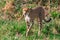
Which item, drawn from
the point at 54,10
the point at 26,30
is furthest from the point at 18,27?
the point at 54,10

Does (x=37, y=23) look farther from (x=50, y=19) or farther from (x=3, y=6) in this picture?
(x=3, y=6)

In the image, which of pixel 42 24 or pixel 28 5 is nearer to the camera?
pixel 42 24

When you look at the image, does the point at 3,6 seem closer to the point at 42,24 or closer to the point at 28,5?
the point at 28,5

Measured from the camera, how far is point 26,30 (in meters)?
10.1

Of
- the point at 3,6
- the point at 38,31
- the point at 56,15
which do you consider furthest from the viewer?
the point at 3,6

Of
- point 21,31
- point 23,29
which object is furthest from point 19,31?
point 23,29

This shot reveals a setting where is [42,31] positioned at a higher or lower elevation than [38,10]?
lower

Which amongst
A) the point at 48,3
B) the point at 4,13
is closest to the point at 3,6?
the point at 4,13

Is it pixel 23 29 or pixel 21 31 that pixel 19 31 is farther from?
pixel 23 29

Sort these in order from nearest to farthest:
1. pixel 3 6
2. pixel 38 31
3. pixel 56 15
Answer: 1. pixel 38 31
2. pixel 56 15
3. pixel 3 6

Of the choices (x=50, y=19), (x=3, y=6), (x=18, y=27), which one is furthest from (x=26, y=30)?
(x=3, y=6)

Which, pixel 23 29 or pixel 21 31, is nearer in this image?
pixel 21 31

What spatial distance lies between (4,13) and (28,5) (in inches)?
46.0

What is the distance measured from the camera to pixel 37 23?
34.6ft
